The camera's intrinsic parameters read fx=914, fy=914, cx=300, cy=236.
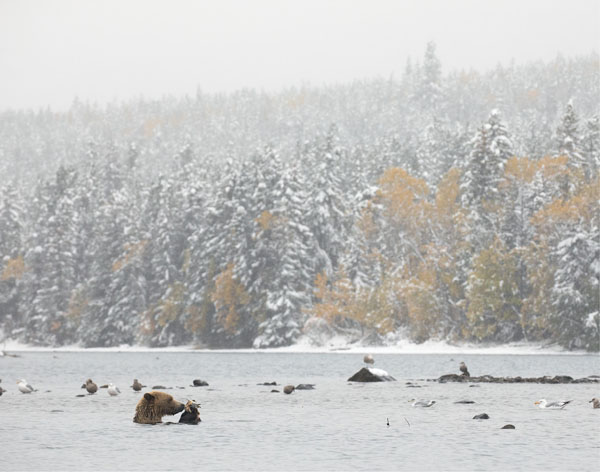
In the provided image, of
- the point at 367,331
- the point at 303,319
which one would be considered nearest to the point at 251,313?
the point at 303,319

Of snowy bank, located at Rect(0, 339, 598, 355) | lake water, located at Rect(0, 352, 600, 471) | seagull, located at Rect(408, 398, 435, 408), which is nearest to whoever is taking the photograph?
lake water, located at Rect(0, 352, 600, 471)

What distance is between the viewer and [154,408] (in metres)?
27.7

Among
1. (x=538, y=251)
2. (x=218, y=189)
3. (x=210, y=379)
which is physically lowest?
(x=210, y=379)

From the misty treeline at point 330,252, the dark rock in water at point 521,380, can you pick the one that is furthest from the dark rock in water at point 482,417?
the misty treeline at point 330,252

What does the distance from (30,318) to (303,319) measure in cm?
3827

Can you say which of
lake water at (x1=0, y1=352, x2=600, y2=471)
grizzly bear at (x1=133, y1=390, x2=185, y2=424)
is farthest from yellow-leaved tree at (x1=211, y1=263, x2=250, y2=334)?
grizzly bear at (x1=133, y1=390, x2=185, y2=424)

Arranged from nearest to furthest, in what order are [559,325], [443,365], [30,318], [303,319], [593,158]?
[443,365] < [559,325] < [593,158] < [303,319] < [30,318]

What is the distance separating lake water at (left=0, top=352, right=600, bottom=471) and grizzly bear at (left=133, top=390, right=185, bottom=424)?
0.52 metres

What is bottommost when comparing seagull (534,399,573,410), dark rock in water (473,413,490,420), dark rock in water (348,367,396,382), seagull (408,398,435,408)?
dark rock in water (348,367,396,382)

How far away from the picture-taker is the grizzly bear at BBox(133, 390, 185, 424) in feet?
90.0

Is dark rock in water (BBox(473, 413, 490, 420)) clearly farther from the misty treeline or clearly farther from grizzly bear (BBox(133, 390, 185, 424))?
the misty treeline

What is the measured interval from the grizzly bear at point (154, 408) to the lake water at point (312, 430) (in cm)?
52

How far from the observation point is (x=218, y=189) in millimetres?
103000

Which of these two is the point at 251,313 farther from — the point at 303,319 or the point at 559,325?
the point at 559,325
